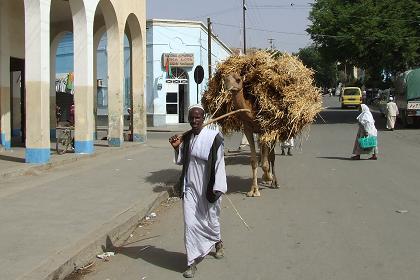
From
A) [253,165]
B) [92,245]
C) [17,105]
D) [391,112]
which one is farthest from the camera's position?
[391,112]

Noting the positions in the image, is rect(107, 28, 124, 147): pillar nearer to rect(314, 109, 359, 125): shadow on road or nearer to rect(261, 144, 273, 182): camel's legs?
rect(261, 144, 273, 182): camel's legs

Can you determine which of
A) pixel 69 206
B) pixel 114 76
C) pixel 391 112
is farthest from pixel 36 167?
pixel 391 112

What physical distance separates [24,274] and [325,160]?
12168 mm

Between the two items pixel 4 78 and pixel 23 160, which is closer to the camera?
pixel 23 160

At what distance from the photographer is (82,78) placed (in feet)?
52.0

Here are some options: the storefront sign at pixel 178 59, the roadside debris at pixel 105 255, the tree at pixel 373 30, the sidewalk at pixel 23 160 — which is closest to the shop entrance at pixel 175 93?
the storefront sign at pixel 178 59

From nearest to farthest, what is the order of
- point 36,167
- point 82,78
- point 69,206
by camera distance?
point 69,206, point 36,167, point 82,78

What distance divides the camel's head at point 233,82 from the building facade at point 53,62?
17.5 feet

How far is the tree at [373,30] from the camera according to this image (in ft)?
114

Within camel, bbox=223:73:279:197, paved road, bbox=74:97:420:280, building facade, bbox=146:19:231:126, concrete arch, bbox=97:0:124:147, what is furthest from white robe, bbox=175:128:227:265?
building facade, bbox=146:19:231:126

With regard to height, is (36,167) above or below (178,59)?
below

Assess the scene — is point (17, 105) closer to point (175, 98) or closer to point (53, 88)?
point (53, 88)

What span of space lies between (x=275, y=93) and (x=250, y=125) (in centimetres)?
76

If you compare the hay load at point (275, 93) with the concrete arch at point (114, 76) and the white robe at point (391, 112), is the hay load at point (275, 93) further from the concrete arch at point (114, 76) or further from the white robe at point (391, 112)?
the white robe at point (391, 112)
